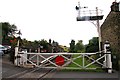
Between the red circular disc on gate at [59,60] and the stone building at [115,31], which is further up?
the stone building at [115,31]

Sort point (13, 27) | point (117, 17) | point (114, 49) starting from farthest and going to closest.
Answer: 1. point (13, 27)
2. point (114, 49)
3. point (117, 17)

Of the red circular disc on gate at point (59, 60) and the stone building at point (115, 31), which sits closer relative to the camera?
the red circular disc on gate at point (59, 60)

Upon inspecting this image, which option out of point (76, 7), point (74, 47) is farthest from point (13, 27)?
point (76, 7)

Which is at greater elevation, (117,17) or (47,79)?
(117,17)

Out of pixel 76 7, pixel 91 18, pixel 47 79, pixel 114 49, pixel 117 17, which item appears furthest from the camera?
pixel 76 7

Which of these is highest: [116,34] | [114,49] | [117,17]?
[117,17]

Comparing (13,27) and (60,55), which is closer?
→ (60,55)

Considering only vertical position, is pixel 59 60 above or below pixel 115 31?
below

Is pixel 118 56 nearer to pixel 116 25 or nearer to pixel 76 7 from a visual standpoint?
pixel 116 25

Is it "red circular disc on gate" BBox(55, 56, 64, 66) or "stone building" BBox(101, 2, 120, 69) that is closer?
"red circular disc on gate" BBox(55, 56, 64, 66)

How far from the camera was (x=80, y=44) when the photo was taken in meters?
83.9

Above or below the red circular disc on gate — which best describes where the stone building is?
above

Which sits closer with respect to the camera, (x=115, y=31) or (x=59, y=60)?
(x=59, y=60)

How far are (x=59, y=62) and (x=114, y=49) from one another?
4.45 m
